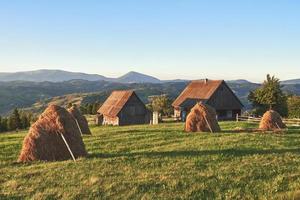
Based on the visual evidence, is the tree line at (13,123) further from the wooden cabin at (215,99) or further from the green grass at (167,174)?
the green grass at (167,174)

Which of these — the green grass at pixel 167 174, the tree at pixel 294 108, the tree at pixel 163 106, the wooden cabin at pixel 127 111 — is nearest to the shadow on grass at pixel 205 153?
the green grass at pixel 167 174

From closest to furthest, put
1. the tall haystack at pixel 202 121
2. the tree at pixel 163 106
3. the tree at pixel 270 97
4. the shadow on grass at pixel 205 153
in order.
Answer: the shadow on grass at pixel 205 153
the tall haystack at pixel 202 121
the tree at pixel 270 97
the tree at pixel 163 106

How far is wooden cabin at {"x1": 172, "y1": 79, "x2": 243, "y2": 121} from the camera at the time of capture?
232 feet

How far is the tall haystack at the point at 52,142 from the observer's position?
73.9 ft

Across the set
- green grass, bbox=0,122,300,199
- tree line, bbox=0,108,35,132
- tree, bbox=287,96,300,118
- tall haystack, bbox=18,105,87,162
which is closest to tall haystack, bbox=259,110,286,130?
green grass, bbox=0,122,300,199

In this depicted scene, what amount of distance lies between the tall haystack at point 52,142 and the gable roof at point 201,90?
4880 cm

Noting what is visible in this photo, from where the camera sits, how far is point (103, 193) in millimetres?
14734

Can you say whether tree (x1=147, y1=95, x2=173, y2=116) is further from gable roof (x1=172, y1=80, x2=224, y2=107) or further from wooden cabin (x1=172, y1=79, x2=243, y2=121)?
wooden cabin (x1=172, y1=79, x2=243, y2=121)

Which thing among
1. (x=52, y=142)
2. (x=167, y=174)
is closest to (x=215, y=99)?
(x=52, y=142)

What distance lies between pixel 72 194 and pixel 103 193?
3.52ft

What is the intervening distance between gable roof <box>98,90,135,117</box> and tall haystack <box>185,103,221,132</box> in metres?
31.4

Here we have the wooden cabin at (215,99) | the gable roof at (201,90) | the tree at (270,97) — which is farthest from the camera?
the gable roof at (201,90)

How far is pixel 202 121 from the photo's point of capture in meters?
36.6

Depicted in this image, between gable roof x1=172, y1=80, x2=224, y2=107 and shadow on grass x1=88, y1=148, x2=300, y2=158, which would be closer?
shadow on grass x1=88, y1=148, x2=300, y2=158
